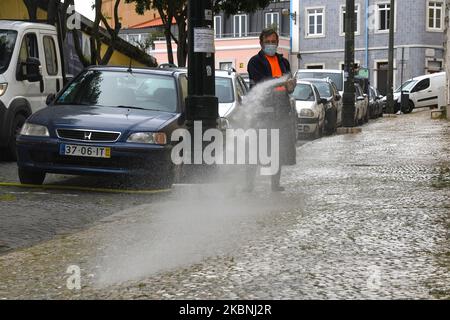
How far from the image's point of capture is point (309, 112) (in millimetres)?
20719

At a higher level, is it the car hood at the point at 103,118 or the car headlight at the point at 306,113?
the car hood at the point at 103,118

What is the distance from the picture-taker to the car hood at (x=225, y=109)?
12727 mm

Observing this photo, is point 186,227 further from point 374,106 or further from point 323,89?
point 374,106

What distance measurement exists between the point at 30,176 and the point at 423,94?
118 ft

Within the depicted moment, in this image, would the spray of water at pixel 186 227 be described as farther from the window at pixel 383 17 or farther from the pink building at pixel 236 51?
the pink building at pixel 236 51

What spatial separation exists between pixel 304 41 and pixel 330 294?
5735cm

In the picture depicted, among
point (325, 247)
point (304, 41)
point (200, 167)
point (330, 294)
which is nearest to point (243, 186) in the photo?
point (200, 167)

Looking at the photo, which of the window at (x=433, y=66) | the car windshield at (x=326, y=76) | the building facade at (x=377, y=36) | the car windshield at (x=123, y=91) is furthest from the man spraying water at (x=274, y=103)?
the window at (x=433, y=66)

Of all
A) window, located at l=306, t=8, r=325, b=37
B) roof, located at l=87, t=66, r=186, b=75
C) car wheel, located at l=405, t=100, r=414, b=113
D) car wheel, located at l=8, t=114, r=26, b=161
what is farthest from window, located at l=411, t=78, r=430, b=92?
roof, located at l=87, t=66, r=186, b=75

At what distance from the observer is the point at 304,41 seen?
6091cm

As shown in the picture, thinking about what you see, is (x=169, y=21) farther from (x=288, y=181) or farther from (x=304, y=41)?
(x=304, y=41)

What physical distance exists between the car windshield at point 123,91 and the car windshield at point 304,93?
10.5m

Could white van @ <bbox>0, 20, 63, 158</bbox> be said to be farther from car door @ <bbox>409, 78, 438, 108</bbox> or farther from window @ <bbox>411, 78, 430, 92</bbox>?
window @ <bbox>411, 78, 430, 92</bbox>

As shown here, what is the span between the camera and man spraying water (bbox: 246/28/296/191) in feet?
30.3
